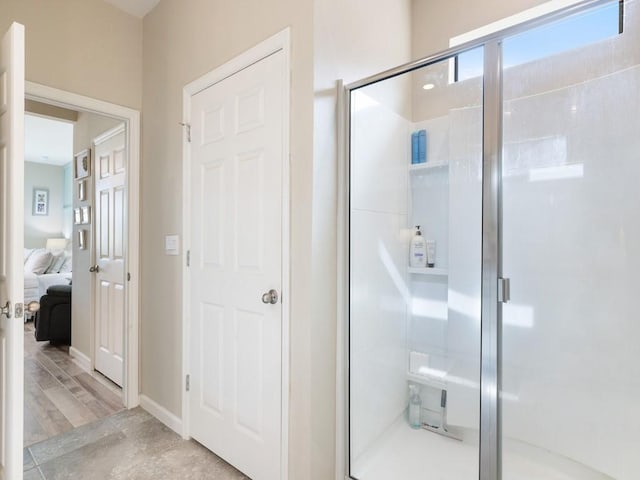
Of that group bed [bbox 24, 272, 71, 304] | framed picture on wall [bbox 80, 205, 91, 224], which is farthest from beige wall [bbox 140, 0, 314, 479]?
bed [bbox 24, 272, 71, 304]

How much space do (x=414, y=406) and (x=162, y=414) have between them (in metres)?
1.67

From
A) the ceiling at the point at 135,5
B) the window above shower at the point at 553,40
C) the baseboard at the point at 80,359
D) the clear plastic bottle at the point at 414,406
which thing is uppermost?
the ceiling at the point at 135,5

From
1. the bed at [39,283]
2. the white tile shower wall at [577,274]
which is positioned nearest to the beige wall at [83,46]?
the white tile shower wall at [577,274]

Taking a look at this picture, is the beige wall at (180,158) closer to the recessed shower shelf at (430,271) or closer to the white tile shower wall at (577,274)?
the recessed shower shelf at (430,271)

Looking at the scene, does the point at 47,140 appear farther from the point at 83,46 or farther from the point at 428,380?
the point at 428,380

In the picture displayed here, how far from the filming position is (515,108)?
174cm

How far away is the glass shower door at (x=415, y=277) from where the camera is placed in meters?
1.74

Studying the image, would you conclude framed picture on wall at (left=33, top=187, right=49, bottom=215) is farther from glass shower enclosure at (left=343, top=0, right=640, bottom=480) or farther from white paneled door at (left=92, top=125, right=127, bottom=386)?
glass shower enclosure at (left=343, top=0, right=640, bottom=480)

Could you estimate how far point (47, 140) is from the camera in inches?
227

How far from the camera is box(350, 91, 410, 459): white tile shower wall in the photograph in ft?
5.87

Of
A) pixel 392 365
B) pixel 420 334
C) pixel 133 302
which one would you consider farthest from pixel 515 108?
pixel 133 302

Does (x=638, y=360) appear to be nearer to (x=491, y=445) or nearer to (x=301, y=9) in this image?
(x=491, y=445)

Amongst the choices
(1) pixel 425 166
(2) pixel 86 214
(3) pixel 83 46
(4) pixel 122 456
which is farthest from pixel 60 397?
(1) pixel 425 166

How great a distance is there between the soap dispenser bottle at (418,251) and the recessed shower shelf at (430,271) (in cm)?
2
